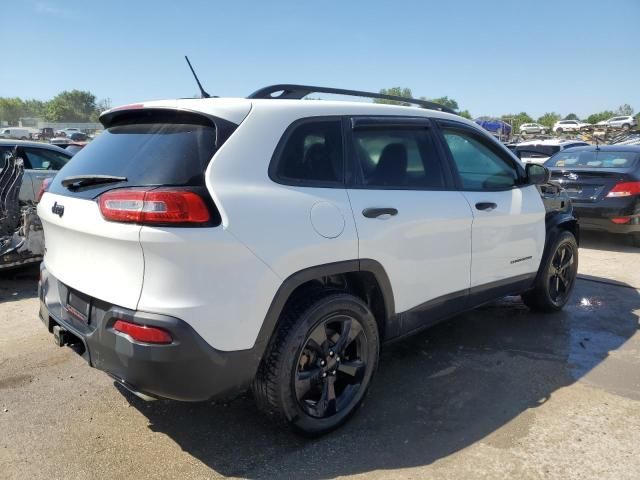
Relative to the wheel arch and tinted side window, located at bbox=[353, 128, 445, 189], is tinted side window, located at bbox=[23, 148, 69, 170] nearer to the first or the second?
tinted side window, located at bbox=[353, 128, 445, 189]

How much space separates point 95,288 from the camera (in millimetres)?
2547

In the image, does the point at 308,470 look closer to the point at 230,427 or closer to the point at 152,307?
the point at 230,427

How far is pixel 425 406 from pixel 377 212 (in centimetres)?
125

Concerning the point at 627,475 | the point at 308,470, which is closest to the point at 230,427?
the point at 308,470

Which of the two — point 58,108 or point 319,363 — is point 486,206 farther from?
point 58,108

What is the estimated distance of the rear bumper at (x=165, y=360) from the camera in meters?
2.31

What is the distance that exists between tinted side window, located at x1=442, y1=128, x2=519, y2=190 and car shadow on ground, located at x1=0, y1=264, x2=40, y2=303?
448cm

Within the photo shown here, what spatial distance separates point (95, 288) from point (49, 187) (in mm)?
1027

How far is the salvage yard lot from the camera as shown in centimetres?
266

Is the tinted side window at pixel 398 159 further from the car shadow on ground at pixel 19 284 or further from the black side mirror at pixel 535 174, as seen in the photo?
the car shadow on ground at pixel 19 284

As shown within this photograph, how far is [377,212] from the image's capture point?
9.78 feet

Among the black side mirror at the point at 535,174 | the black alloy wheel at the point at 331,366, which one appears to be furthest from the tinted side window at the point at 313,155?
the black side mirror at the point at 535,174

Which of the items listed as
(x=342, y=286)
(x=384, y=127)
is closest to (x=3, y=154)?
(x=384, y=127)

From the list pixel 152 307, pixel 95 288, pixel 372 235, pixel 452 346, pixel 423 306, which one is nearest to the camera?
pixel 152 307
